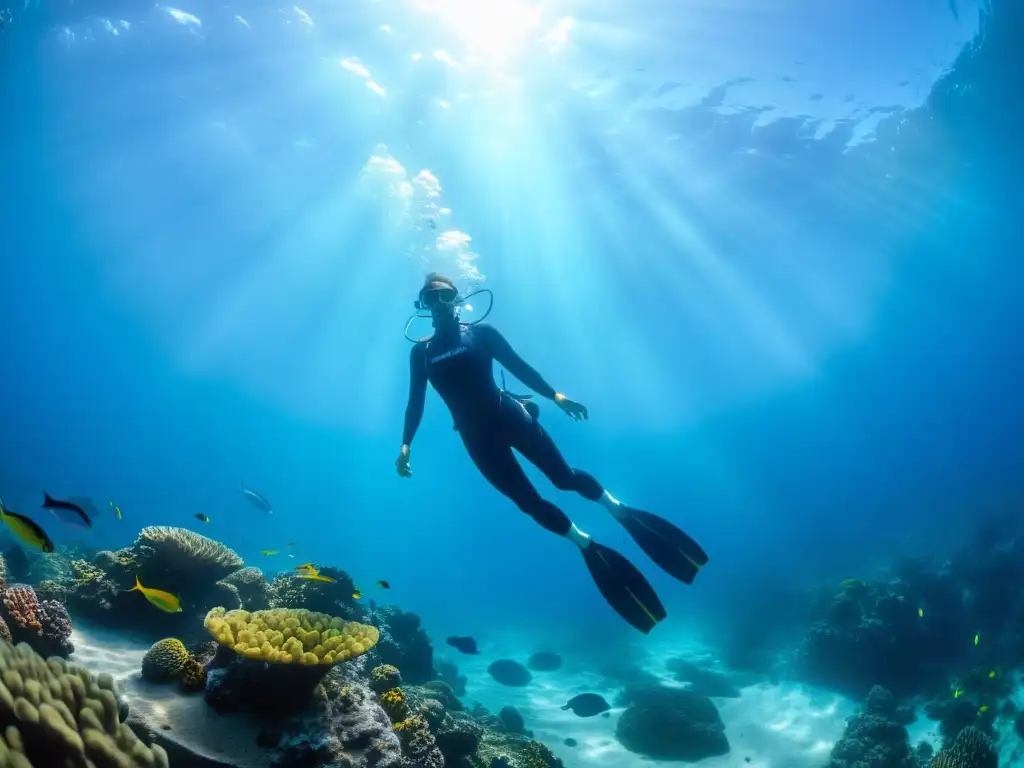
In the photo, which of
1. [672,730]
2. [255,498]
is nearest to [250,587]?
[255,498]

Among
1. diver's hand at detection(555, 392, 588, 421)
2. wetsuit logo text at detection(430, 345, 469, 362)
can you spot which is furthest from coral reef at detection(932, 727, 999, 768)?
wetsuit logo text at detection(430, 345, 469, 362)

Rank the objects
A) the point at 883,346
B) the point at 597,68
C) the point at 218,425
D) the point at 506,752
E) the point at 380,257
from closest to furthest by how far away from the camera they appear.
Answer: the point at 506,752 < the point at 597,68 < the point at 380,257 < the point at 883,346 < the point at 218,425

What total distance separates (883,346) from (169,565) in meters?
84.7

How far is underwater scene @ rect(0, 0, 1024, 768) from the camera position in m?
5.86

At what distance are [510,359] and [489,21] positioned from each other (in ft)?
56.7

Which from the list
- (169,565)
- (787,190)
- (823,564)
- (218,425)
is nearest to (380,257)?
(787,190)

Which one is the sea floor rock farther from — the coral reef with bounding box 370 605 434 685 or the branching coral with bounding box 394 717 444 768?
the coral reef with bounding box 370 605 434 685

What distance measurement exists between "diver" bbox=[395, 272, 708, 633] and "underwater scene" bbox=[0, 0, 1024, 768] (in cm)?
5

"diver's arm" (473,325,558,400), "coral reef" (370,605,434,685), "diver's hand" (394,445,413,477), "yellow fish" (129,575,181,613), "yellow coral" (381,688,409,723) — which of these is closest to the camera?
"yellow fish" (129,575,181,613)

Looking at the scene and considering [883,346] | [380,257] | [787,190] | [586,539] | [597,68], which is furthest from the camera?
[883,346]

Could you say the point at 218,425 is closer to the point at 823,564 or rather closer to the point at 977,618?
the point at 823,564

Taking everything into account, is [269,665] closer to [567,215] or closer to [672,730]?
[672,730]

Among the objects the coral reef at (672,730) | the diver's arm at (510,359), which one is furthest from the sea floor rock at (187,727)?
the coral reef at (672,730)

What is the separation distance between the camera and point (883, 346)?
227 feet
